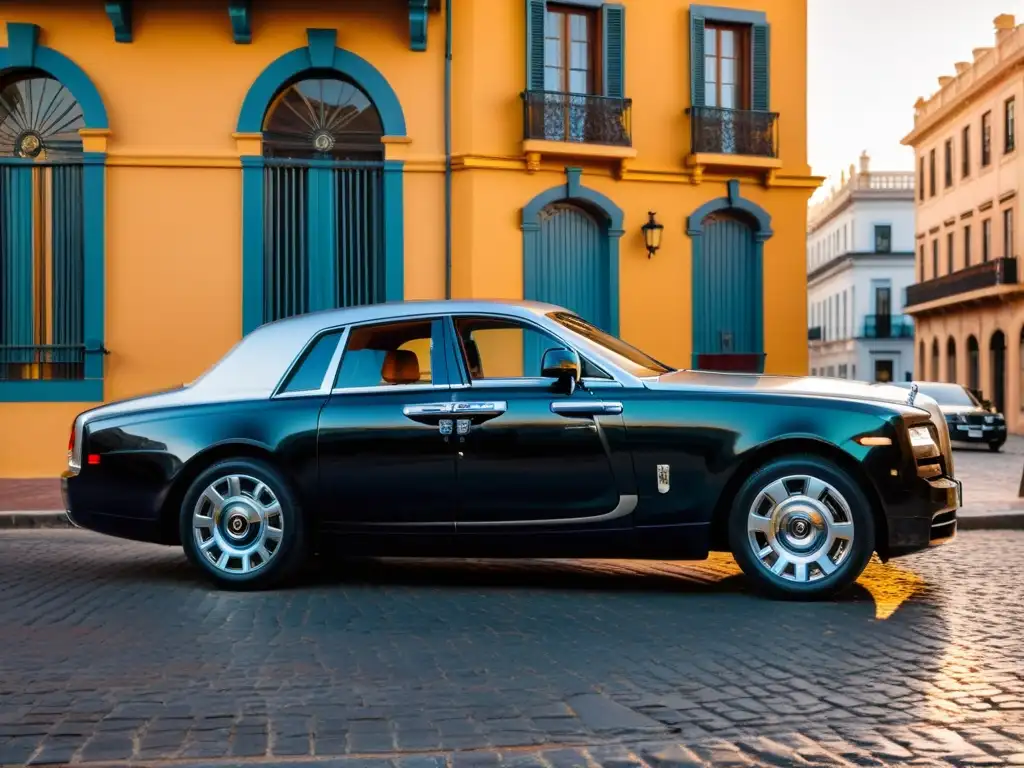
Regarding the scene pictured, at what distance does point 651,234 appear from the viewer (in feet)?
59.1

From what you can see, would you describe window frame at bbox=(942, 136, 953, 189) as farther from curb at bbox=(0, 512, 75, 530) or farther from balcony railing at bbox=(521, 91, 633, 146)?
curb at bbox=(0, 512, 75, 530)

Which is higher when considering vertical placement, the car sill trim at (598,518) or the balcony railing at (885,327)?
the balcony railing at (885,327)

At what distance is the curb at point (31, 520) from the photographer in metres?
11.4

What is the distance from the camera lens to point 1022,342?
137 ft

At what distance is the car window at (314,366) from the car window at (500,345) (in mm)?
761

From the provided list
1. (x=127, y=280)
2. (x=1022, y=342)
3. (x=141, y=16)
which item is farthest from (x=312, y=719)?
(x=1022, y=342)

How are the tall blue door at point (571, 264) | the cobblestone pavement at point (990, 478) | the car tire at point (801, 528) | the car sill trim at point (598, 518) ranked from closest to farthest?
the car tire at point (801, 528) → the car sill trim at point (598, 518) → the cobblestone pavement at point (990, 478) → the tall blue door at point (571, 264)

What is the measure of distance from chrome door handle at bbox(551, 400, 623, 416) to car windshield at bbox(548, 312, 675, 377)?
12.4 inches

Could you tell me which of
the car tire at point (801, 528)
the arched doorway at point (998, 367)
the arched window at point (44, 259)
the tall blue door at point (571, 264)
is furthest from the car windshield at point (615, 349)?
the arched doorway at point (998, 367)

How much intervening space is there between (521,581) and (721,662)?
2.54m

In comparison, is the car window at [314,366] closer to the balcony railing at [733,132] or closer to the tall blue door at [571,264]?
the tall blue door at [571,264]

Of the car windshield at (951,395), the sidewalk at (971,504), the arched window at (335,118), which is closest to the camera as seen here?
the sidewalk at (971,504)

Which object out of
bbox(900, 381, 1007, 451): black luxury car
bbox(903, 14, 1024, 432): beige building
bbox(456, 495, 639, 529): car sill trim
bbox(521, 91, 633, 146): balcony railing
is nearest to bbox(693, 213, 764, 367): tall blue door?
bbox(521, 91, 633, 146): balcony railing

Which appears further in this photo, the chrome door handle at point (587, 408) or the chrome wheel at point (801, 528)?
the chrome door handle at point (587, 408)
